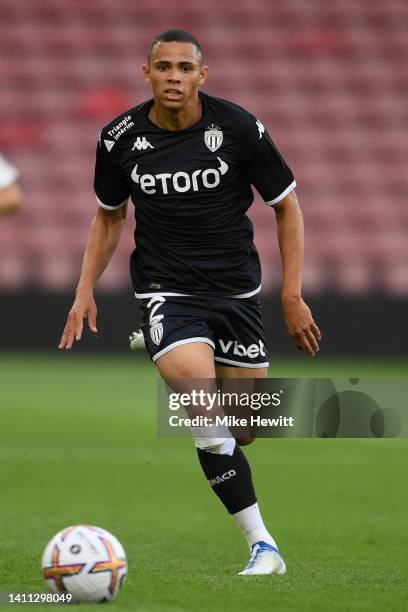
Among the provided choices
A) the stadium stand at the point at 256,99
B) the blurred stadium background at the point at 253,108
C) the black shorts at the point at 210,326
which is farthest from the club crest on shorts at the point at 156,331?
the stadium stand at the point at 256,99

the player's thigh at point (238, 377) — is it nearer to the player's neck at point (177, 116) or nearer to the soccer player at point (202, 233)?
the soccer player at point (202, 233)

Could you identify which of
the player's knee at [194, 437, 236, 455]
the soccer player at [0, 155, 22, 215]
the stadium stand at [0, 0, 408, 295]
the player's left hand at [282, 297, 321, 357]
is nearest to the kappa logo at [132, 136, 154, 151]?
the soccer player at [0, 155, 22, 215]

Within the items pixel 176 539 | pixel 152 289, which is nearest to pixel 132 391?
pixel 176 539

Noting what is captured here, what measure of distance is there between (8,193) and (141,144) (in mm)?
650

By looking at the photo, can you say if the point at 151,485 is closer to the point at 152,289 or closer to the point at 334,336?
the point at 152,289

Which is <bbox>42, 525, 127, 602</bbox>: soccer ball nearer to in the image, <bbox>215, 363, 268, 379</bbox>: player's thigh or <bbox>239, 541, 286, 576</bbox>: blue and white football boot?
<bbox>239, 541, 286, 576</bbox>: blue and white football boot

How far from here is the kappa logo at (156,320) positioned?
224 inches

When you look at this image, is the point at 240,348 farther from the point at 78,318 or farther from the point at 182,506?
the point at 182,506

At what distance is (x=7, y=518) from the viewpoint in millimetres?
7465

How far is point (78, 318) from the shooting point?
5926 mm

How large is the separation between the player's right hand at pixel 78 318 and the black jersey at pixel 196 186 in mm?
265

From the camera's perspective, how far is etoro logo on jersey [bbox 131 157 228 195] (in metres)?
5.73

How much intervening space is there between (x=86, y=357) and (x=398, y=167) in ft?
21.0

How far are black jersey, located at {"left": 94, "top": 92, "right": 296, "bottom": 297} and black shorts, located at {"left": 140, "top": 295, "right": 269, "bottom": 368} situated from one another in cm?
6
